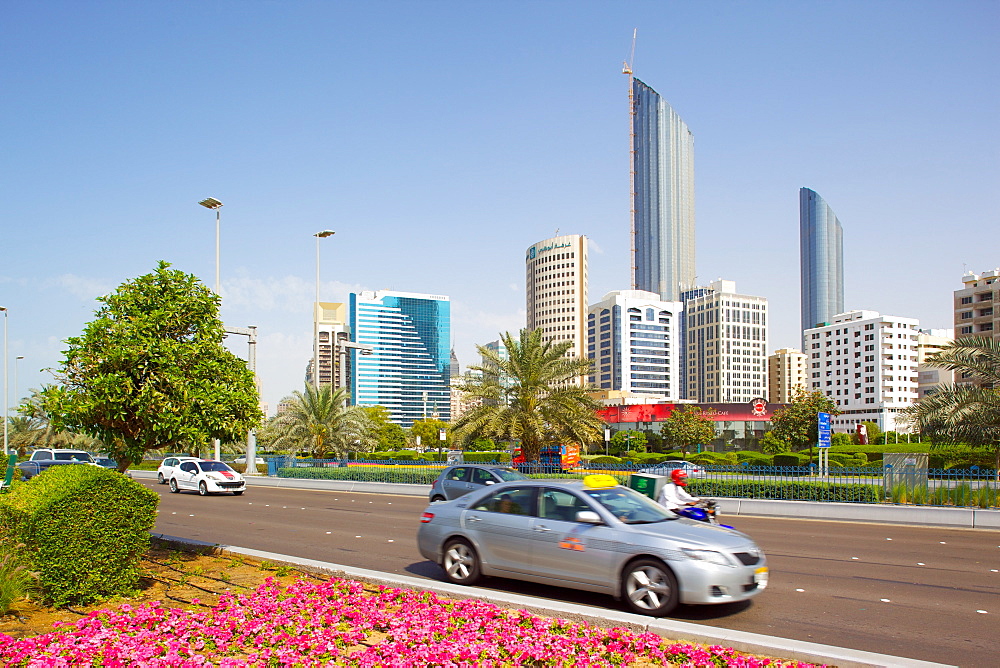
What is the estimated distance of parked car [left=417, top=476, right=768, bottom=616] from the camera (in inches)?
312

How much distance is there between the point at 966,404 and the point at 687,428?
145ft

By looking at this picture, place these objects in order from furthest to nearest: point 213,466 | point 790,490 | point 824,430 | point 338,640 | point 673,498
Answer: point 213,466, point 824,430, point 790,490, point 673,498, point 338,640

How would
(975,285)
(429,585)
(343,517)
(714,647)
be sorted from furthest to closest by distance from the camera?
(975,285) < (343,517) < (429,585) < (714,647)

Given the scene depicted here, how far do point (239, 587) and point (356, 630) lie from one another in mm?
2635

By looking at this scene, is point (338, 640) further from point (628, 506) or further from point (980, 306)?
point (980, 306)

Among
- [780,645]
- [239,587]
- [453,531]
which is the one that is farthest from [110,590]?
[780,645]

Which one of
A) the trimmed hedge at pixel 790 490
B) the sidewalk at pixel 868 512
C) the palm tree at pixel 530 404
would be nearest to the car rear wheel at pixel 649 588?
the sidewalk at pixel 868 512

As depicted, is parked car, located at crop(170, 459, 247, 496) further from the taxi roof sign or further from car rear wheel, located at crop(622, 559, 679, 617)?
car rear wheel, located at crop(622, 559, 679, 617)

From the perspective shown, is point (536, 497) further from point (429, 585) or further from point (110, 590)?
point (110, 590)

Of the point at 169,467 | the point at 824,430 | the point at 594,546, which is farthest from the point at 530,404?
the point at 594,546

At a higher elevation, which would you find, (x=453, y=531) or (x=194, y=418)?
(x=194, y=418)

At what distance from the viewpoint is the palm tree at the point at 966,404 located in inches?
823

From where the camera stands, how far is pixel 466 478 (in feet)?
70.3

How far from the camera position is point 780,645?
6.59m
